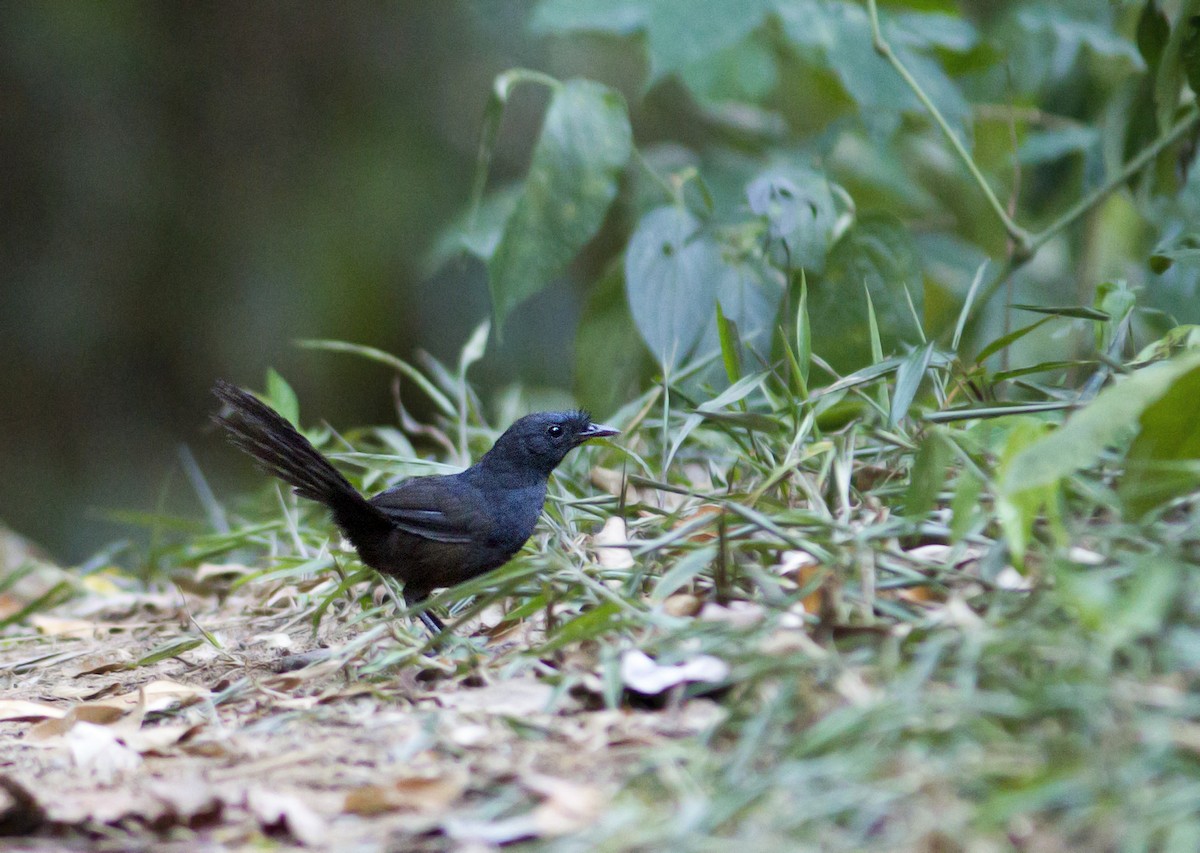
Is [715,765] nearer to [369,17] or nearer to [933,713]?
[933,713]

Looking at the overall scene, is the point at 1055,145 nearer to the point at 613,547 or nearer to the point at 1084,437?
the point at 613,547

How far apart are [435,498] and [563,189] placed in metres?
1.18

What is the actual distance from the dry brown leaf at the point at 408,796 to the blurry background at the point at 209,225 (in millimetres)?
5726

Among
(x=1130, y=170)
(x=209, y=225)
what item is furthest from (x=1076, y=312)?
(x=209, y=225)

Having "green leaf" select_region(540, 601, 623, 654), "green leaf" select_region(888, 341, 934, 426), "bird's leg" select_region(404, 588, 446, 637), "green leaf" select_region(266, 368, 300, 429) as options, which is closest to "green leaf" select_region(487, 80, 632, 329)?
"green leaf" select_region(266, 368, 300, 429)

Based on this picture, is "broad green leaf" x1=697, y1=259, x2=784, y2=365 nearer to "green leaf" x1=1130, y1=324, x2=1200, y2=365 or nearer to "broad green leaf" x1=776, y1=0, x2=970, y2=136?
"broad green leaf" x1=776, y1=0, x2=970, y2=136

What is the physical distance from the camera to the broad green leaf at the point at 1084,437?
172 centimetres

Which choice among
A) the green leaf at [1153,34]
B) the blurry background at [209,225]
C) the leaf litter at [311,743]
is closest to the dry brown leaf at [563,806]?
the leaf litter at [311,743]

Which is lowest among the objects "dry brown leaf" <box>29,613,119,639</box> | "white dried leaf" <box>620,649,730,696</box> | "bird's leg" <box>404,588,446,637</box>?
"dry brown leaf" <box>29,613,119,639</box>

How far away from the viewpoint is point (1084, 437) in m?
1.73

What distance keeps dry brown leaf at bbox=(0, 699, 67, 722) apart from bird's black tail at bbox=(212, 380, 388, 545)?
2.70ft

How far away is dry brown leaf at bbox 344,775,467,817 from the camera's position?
66.8 inches

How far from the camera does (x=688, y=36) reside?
388 centimetres

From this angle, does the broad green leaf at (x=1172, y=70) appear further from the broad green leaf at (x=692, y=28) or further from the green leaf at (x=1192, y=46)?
the broad green leaf at (x=692, y=28)
